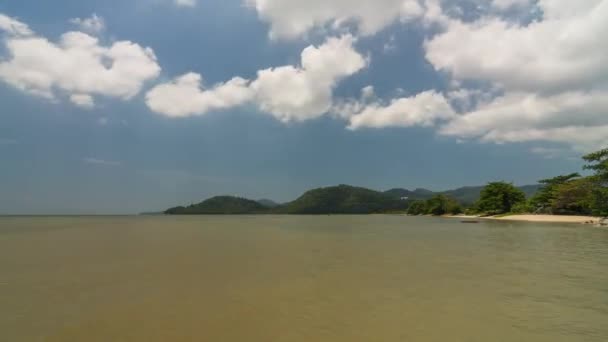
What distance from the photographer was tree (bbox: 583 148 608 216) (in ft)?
159

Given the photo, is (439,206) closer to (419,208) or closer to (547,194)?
(419,208)

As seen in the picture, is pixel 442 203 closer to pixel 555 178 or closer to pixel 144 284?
pixel 555 178

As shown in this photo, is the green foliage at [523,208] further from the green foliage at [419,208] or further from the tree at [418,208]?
the tree at [418,208]

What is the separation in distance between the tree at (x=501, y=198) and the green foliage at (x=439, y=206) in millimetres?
34363

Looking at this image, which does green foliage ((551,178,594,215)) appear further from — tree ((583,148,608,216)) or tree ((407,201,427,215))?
tree ((407,201,427,215))

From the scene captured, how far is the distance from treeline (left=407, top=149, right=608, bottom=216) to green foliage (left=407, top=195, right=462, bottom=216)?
580 inches

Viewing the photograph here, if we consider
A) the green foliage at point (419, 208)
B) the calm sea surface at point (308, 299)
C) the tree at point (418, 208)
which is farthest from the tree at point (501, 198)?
the calm sea surface at point (308, 299)

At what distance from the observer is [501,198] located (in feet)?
311

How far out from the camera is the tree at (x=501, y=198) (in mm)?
94750

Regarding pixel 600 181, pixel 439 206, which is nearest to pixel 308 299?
pixel 600 181

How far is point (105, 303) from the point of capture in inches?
400

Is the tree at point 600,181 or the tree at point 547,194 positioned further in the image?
the tree at point 547,194

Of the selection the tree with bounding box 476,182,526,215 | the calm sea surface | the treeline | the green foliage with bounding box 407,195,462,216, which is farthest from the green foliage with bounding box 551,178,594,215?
the green foliage with bounding box 407,195,462,216

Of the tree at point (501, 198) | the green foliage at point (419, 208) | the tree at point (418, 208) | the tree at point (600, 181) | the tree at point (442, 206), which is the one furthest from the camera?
the tree at point (418, 208)
